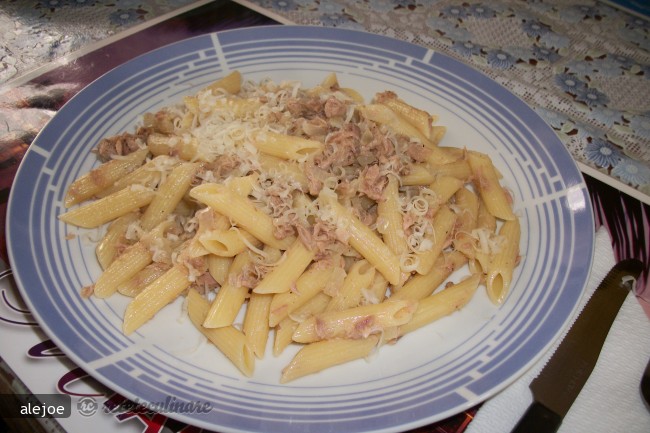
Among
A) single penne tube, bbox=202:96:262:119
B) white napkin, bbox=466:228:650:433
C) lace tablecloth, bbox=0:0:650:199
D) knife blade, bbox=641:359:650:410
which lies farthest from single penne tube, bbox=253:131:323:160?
lace tablecloth, bbox=0:0:650:199

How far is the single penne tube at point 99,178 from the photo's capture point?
7.22 feet

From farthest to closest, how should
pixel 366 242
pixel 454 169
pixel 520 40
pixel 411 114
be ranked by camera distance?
1. pixel 520 40
2. pixel 411 114
3. pixel 454 169
4. pixel 366 242

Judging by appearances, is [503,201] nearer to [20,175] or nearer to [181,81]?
[181,81]

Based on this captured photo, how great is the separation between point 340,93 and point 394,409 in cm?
141

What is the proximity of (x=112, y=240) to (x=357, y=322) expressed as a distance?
39.1 inches

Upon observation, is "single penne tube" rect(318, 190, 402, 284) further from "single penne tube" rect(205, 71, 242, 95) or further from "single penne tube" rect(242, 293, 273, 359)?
"single penne tube" rect(205, 71, 242, 95)

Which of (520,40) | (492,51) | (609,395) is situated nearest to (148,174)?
(609,395)

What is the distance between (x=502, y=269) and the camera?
2.02 meters

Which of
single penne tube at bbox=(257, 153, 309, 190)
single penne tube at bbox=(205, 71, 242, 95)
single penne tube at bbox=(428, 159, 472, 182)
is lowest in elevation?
single penne tube at bbox=(257, 153, 309, 190)

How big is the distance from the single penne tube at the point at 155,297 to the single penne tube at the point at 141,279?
0.18 ft

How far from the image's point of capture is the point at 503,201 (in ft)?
7.34

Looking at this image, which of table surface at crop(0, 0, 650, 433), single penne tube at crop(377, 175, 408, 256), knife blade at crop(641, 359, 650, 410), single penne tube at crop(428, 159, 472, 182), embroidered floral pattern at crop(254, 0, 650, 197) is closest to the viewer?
knife blade at crop(641, 359, 650, 410)

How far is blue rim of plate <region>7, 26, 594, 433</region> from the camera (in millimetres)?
1628

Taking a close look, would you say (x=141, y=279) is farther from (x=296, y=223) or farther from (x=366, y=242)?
(x=366, y=242)
